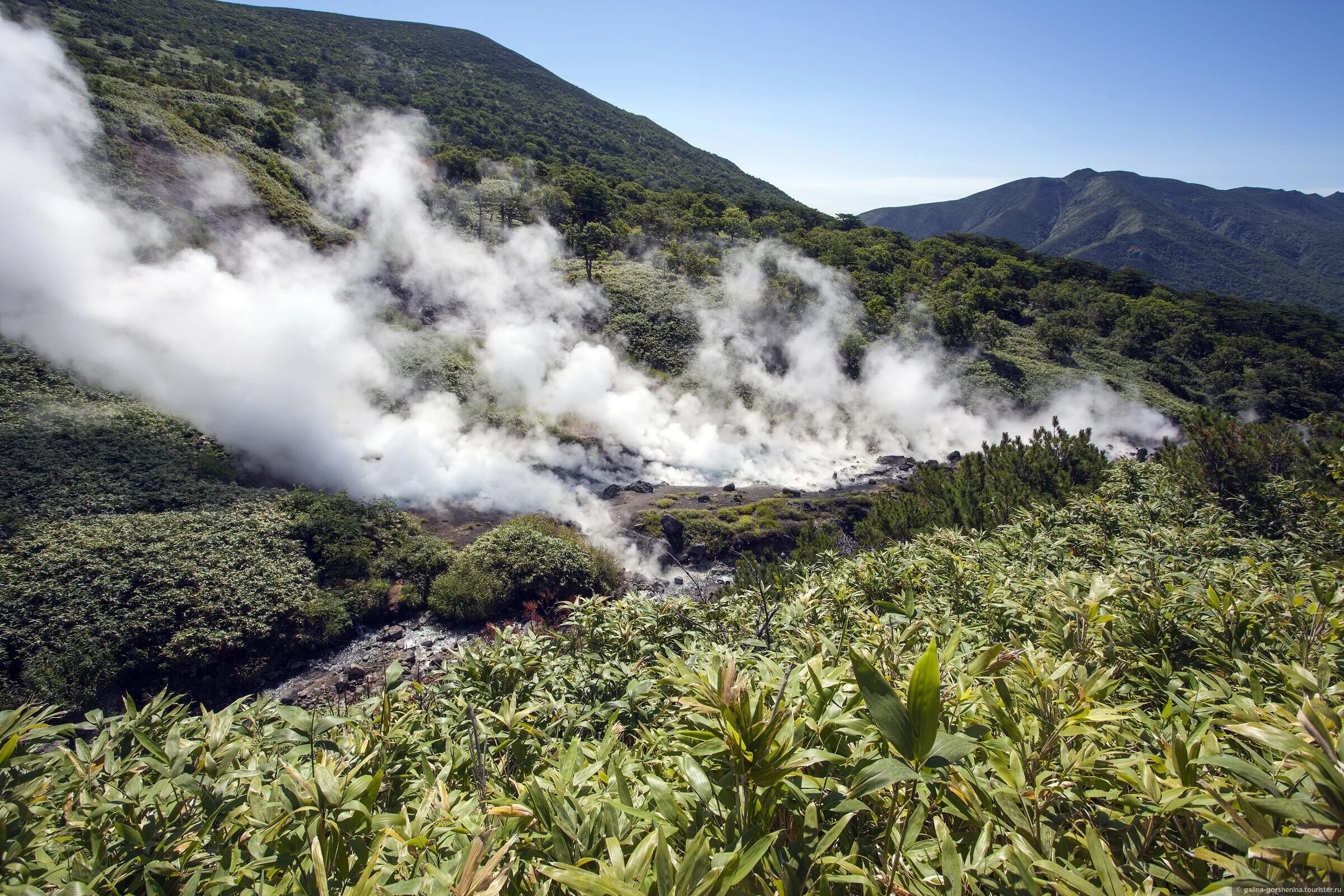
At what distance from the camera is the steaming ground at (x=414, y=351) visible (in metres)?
14.9

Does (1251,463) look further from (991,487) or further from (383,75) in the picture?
(383,75)

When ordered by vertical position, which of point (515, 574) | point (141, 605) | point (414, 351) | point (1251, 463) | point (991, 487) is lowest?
point (515, 574)

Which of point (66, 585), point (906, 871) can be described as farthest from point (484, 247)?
point (906, 871)

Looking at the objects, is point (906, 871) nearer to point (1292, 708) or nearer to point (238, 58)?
point (1292, 708)

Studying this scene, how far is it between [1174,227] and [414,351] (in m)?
118

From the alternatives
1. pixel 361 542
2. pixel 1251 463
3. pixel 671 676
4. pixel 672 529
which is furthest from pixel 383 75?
pixel 671 676

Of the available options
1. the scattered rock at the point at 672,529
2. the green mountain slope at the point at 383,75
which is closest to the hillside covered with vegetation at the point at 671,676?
Answer: the scattered rock at the point at 672,529

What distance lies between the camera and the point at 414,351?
71.9 feet

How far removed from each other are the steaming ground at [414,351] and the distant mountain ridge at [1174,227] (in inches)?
2640

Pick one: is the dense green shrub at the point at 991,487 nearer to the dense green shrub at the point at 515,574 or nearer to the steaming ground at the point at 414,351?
the dense green shrub at the point at 515,574

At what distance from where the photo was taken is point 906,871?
1.24 meters

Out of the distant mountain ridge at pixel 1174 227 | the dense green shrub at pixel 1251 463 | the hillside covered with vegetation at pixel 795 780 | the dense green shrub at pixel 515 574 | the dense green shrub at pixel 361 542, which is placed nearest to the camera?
the hillside covered with vegetation at pixel 795 780

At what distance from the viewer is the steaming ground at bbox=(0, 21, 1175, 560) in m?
14.9

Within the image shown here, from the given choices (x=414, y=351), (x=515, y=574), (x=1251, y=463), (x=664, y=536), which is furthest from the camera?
(x=414, y=351)
